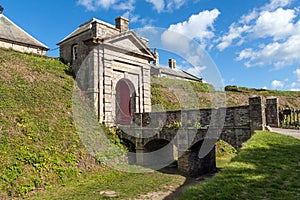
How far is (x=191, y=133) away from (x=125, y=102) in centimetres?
683

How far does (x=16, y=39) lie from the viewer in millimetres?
20406

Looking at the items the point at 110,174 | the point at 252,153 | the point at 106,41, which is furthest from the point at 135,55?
the point at 252,153

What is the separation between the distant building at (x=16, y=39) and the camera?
65.0 feet

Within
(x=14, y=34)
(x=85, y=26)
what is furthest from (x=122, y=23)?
(x=14, y=34)

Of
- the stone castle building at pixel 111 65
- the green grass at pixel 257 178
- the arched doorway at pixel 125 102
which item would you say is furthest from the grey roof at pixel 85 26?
the green grass at pixel 257 178

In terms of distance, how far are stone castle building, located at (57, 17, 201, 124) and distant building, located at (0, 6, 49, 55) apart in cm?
517

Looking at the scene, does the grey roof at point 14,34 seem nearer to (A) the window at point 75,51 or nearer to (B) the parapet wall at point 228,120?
(A) the window at point 75,51

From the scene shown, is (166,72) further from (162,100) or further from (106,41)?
(106,41)

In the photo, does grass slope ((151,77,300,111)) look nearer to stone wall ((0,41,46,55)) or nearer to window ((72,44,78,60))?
window ((72,44,78,60))

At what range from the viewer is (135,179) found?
10.5 metres

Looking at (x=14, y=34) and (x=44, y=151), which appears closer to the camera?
(x=44, y=151)

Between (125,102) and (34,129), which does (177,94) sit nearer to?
(125,102)

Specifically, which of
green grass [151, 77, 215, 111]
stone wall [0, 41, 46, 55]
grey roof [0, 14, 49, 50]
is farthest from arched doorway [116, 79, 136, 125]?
grey roof [0, 14, 49, 50]

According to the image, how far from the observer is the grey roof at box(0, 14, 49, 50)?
20047mm
